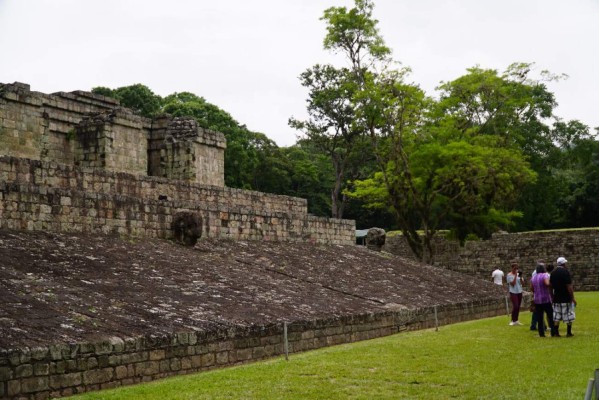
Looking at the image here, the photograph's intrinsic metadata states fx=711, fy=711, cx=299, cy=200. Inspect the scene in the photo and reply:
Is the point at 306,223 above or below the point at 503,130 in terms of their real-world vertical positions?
below

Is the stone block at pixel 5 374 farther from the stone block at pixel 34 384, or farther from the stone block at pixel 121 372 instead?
the stone block at pixel 121 372

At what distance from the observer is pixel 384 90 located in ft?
90.3

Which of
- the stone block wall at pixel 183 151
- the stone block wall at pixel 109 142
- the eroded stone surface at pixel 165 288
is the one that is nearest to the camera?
the eroded stone surface at pixel 165 288

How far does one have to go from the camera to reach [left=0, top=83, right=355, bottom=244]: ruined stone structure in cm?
1244

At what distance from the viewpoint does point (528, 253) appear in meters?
32.7

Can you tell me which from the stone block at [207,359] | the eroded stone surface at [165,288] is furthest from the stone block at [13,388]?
the stone block at [207,359]

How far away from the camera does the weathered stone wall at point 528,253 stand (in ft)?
102

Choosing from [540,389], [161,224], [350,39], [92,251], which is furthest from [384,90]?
[540,389]

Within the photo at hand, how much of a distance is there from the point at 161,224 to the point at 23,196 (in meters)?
3.45

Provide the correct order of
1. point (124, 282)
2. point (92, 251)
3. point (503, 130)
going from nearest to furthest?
point (124, 282) → point (92, 251) → point (503, 130)

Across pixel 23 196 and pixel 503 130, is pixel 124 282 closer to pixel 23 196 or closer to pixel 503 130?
pixel 23 196

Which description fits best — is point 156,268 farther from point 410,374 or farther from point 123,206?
point 410,374

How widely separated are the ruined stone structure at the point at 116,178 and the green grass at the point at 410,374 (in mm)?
5027

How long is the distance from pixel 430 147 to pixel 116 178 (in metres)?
15.3
